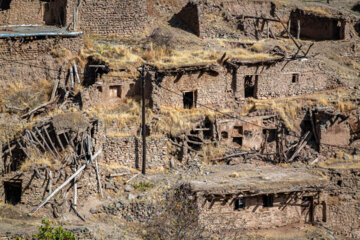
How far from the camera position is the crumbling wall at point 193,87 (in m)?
28.6

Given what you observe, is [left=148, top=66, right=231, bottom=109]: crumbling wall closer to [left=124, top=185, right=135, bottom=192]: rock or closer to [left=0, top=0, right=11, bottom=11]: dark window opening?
[left=124, top=185, right=135, bottom=192]: rock

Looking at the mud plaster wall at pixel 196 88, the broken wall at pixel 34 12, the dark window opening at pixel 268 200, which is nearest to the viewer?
the dark window opening at pixel 268 200

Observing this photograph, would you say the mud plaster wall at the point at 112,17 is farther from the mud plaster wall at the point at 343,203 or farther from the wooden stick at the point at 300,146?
the mud plaster wall at the point at 343,203

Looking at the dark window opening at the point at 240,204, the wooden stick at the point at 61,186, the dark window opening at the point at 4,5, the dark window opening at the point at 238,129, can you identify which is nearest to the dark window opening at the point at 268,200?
the dark window opening at the point at 240,204

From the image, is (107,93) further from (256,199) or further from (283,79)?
(283,79)

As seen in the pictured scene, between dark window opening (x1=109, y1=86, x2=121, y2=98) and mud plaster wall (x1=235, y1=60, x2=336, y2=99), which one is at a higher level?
mud plaster wall (x1=235, y1=60, x2=336, y2=99)

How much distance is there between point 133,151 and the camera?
25.8m

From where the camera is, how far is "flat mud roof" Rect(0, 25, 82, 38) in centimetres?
2877

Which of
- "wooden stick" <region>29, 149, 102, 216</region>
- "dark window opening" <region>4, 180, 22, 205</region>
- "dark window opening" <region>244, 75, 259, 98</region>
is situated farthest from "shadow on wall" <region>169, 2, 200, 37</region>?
"dark window opening" <region>4, 180, 22, 205</region>

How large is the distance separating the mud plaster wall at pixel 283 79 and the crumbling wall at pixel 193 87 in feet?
2.77

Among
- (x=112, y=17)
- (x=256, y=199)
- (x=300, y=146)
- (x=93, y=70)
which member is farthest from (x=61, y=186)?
(x=112, y=17)

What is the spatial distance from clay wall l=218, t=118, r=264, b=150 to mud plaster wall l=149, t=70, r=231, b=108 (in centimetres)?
165

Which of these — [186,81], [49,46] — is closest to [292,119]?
[186,81]

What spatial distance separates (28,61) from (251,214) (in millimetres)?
12795
